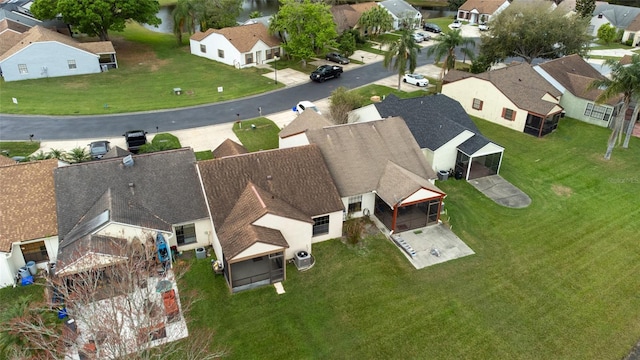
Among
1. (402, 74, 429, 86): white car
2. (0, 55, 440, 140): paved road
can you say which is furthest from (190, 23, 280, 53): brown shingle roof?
(402, 74, 429, 86): white car

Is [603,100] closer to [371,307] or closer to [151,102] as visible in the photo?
[371,307]

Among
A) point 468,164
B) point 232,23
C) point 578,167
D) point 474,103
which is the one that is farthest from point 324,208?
point 232,23

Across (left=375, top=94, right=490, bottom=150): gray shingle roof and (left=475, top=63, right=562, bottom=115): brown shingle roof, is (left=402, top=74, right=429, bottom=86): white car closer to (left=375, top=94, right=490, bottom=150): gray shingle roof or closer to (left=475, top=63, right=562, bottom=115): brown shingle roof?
(left=475, top=63, right=562, bottom=115): brown shingle roof

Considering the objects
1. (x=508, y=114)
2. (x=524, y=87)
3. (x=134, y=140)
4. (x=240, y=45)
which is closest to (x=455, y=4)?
(x=240, y=45)

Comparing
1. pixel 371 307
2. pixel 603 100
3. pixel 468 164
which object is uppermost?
pixel 603 100

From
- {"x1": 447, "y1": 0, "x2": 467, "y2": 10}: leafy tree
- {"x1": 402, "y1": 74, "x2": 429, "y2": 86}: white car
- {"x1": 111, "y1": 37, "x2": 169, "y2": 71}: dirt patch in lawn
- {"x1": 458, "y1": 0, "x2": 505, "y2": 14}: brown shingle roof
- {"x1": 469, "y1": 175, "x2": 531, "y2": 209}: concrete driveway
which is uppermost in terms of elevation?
{"x1": 458, "y1": 0, "x2": 505, "y2": 14}: brown shingle roof

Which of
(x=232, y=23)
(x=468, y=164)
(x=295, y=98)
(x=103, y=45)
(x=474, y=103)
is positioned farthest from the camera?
(x=232, y=23)

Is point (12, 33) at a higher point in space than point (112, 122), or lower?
higher
